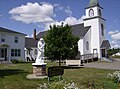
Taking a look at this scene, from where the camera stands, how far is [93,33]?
154 ft

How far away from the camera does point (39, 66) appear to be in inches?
599

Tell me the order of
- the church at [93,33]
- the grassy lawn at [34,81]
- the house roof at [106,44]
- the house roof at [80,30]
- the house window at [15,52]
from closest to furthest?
1. the grassy lawn at [34,81]
2. the house window at [15,52]
3. the house roof at [106,44]
4. the church at [93,33]
5. the house roof at [80,30]

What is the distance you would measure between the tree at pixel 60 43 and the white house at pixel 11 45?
627 inches

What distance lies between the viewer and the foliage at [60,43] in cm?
2422

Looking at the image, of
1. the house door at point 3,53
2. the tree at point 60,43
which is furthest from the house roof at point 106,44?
the house door at point 3,53

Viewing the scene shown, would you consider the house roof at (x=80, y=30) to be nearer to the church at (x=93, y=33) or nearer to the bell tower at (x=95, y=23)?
the church at (x=93, y=33)

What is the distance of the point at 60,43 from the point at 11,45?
18241 millimetres

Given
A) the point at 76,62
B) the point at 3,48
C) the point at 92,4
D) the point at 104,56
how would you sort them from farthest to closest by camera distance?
the point at 92,4 → the point at 104,56 → the point at 3,48 → the point at 76,62

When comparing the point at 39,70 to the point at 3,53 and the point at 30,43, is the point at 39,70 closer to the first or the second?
the point at 3,53

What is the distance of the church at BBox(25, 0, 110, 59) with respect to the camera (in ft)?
150

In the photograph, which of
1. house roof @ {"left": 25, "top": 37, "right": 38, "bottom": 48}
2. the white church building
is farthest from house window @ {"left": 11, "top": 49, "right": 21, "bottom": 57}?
the white church building

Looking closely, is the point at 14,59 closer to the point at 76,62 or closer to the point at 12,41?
the point at 12,41

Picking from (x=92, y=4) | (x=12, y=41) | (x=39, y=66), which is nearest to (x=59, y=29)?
(x=39, y=66)

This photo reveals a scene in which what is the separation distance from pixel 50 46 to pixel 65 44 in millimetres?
1918
